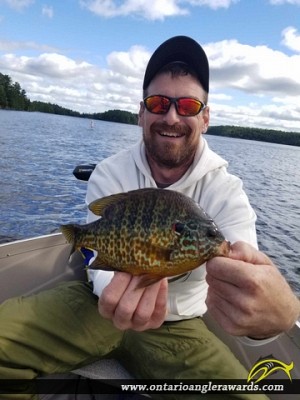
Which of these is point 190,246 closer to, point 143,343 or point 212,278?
point 212,278

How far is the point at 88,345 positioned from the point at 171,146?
84.3 inches

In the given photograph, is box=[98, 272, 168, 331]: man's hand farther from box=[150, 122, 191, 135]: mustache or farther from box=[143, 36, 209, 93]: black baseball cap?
box=[143, 36, 209, 93]: black baseball cap

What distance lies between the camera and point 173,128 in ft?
12.1

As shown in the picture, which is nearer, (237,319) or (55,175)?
(237,319)

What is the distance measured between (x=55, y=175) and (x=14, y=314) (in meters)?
15.6

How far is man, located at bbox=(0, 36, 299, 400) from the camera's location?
3.05m

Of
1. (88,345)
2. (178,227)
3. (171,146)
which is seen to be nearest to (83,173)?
(171,146)

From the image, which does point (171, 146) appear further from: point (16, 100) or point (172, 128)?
point (16, 100)

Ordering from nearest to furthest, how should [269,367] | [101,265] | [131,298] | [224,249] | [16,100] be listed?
[224,249] → [131,298] → [101,265] → [269,367] → [16,100]

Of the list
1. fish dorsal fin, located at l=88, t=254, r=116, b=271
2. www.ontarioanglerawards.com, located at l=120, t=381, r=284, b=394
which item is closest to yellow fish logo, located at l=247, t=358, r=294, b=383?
www.ontarioanglerawards.com, located at l=120, t=381, r=284, b=394

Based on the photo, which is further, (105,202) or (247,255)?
(105,202)

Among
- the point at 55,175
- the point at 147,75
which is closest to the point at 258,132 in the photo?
the point at 55,175

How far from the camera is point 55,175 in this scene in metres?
18.2

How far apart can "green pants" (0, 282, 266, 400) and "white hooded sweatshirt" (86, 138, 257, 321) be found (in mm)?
263
